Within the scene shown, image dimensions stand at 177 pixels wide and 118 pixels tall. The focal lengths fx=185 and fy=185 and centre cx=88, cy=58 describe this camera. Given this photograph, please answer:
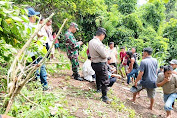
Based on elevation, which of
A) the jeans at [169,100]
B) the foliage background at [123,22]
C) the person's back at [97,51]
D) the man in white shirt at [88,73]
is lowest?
the jeans at [169,100]

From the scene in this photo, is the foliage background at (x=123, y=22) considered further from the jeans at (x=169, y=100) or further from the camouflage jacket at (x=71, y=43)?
the jeans at (x=169, y=100)

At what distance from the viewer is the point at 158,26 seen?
15.6 meters

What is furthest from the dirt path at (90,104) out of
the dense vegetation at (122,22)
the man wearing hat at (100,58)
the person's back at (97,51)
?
the dense vegetation at (122,22)

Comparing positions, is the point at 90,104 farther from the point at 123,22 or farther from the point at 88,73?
the point at 123,22

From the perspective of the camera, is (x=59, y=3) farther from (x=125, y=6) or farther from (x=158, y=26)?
(x=158, y=26)

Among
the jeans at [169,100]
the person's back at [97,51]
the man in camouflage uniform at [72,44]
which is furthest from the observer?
the man in camouflage uniform at [72,44]

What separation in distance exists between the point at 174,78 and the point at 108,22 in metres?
9.23

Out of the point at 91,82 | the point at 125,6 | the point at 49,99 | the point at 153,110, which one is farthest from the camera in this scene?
the point at 125,6

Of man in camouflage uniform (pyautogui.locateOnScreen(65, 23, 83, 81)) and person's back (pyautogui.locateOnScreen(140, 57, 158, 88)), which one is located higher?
man in camouflage uniform (pyautogui.locateOnScreen(65, 23, 83, 81))

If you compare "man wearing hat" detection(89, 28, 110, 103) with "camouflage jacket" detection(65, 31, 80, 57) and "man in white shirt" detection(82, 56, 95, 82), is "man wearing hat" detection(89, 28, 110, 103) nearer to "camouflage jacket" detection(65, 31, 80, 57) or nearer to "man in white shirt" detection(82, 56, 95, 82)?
"camouflage jacket" detection(65, 31, 80, 57)

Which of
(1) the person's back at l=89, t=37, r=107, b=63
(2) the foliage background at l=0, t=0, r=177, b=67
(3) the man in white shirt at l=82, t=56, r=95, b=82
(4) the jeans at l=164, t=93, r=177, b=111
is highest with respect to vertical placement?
(2) the foliage background at l=0, t=0, r=177, b=67

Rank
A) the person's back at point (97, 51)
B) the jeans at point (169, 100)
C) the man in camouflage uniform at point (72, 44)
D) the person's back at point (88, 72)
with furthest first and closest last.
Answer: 1. the person's back at point (88, 72)
2. the man in camouflage uniform at point (72, 44)
3. the jeans at point (169, 100)
4. the person's back at point (97, 51)

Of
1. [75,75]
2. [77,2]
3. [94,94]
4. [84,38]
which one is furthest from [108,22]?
[94,94]

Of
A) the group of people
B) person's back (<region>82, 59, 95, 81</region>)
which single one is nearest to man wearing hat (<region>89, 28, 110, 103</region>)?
the group of people
